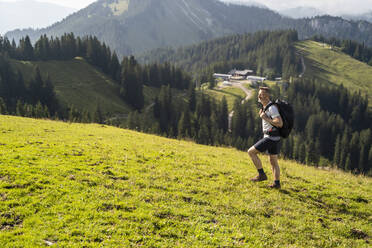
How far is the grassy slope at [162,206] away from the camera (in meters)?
8.20

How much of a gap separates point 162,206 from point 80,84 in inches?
4685

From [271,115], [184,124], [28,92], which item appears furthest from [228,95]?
[271,115]

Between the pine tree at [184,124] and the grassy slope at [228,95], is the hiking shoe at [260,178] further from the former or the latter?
the grassy slope at [228,95]

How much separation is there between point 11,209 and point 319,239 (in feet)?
37.3

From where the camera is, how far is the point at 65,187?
10922mm

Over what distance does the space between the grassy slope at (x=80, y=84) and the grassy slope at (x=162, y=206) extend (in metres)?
89.5

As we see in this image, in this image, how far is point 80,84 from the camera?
11606 cm

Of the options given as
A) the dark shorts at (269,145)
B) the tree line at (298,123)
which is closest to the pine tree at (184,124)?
the tree line at (298,123)

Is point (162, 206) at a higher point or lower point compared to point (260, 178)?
lower

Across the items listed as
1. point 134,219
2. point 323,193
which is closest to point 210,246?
point 134,219

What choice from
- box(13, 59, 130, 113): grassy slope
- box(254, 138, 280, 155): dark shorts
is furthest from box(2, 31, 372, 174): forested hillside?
box(254, 138, 280, 155): dark shorts

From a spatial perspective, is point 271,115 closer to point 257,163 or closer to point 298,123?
point 257,163

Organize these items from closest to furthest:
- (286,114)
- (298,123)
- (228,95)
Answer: (286,114)
(298,123)
(228,95)

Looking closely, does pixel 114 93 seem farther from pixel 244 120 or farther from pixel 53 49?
pixel 244 120
